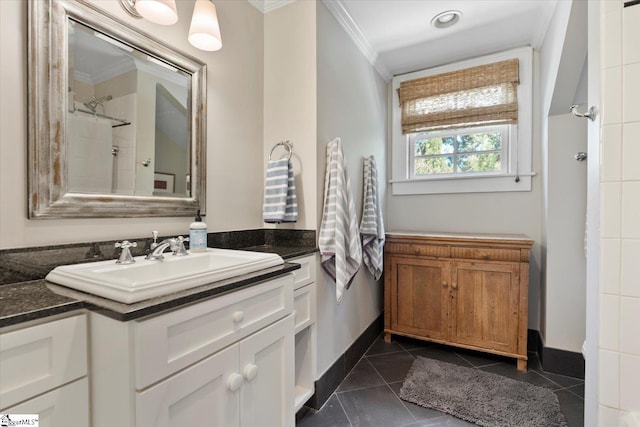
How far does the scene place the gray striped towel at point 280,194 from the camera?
1727 millimetres

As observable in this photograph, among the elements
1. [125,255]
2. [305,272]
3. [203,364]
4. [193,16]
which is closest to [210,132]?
[193,16]

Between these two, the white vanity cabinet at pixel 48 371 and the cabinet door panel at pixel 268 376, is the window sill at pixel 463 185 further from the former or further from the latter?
the white vanity cabinet at pixel 48 371

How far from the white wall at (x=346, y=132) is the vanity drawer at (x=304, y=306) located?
7 centimetres

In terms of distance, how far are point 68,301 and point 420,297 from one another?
2215 millimetres

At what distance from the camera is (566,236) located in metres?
1.99

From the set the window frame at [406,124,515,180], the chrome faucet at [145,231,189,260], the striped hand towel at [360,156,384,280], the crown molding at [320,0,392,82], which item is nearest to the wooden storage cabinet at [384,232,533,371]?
the striped hand towel at [360,156,384,280]

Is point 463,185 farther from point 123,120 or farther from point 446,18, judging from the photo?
point 123,120

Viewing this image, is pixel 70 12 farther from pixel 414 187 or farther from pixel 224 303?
pixel 414 187

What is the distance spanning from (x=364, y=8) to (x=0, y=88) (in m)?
1.95

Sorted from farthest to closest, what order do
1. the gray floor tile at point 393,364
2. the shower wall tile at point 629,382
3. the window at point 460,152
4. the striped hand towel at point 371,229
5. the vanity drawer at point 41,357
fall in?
the window at point 460,152 < the striped hand towel at point 371,229 < the gray floor tile at point 393,364 < the shower wall tile at point 629,382 < the vanity drawer at point 41,357

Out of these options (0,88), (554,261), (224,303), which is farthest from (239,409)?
(554,261)

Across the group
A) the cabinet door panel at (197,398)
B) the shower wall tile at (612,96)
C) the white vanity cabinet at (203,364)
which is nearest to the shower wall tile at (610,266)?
the shower wall tile at (612,96)

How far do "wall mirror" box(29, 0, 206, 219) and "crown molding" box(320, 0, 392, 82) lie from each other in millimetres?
986

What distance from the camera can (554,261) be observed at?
202cm
